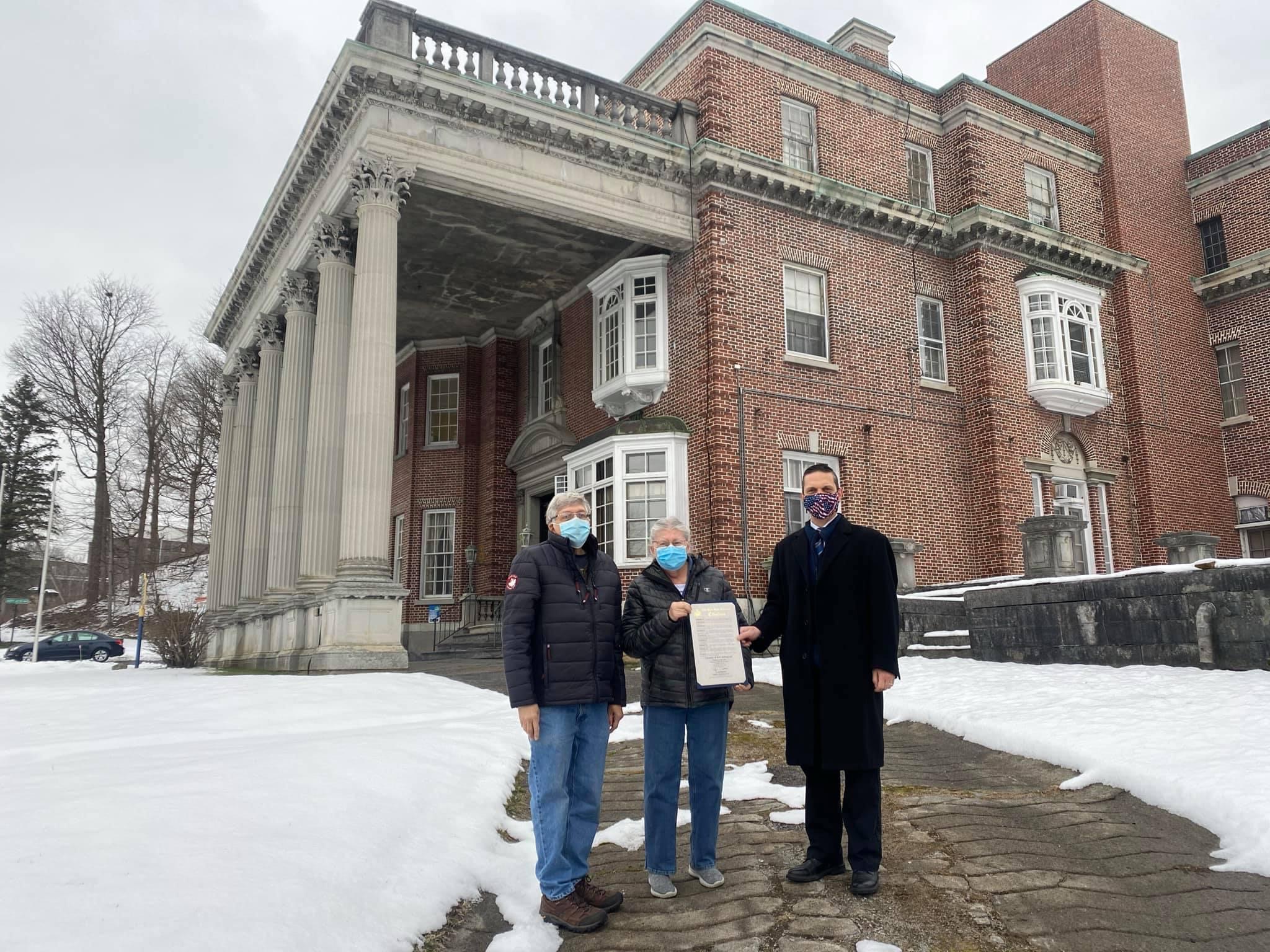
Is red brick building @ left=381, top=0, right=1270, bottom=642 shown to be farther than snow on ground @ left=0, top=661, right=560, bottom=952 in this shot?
Yes

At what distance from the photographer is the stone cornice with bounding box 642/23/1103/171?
18.5m

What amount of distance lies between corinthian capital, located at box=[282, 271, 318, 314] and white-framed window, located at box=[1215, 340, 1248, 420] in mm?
22378

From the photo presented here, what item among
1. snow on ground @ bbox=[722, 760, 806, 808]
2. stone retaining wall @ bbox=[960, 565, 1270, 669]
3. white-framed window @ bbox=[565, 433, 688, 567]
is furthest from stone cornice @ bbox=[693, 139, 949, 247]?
snow on ground @ bbox=[722, 760, 806, 808]

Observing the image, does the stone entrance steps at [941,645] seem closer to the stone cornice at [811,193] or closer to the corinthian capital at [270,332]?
the stone cornice at [811,193]

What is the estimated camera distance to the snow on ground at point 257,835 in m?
3.17

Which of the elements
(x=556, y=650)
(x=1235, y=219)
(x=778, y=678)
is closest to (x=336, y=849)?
(x=556, y=650)

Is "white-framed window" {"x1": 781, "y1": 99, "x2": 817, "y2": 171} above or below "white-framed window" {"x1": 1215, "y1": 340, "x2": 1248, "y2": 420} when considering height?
above

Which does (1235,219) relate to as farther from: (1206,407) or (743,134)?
(743,134)

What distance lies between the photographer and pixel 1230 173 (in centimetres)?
2419

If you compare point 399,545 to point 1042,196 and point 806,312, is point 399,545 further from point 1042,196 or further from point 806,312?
point 1042,196

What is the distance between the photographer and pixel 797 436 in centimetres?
1777

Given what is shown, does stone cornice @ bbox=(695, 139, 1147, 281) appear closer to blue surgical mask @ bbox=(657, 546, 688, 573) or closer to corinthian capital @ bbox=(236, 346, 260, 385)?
corinthian capital @ bbox=(236, 346, 260, 385)

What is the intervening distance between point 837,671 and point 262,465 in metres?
19.7

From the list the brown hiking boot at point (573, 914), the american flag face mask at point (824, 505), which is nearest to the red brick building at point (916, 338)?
the american flag face mask at point (824, 505)
